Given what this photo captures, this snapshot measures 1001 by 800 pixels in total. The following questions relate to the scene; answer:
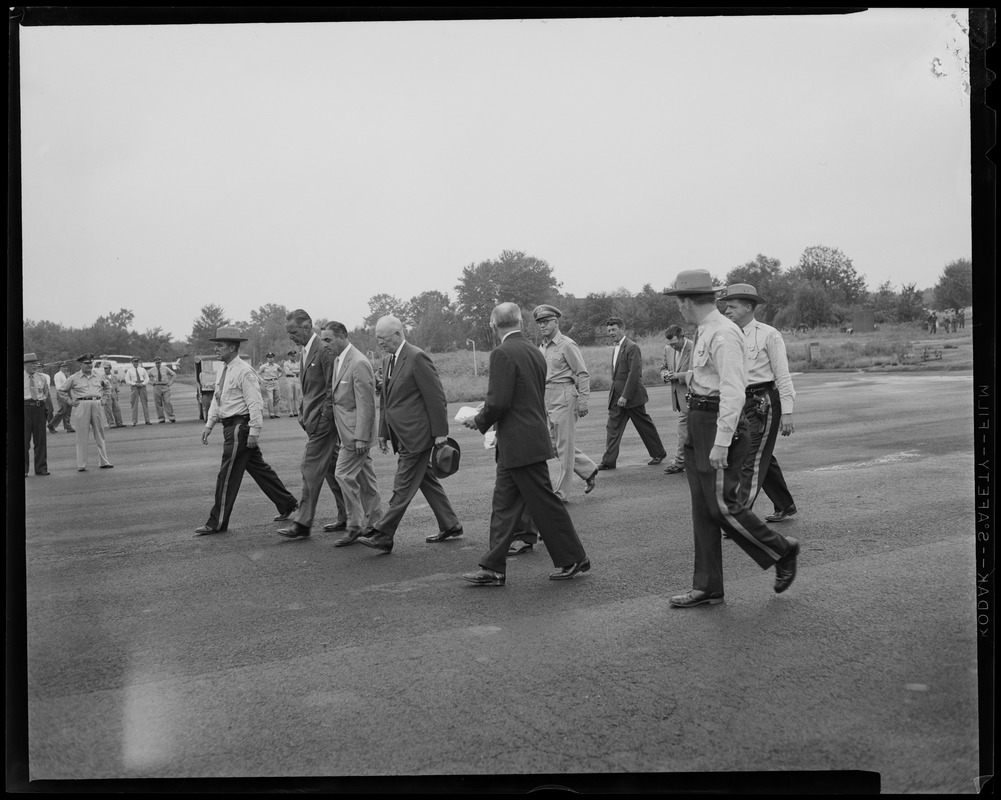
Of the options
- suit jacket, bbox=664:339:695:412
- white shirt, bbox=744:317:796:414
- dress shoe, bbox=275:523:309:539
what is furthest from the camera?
suit jacket, bbox=664:339:695:412

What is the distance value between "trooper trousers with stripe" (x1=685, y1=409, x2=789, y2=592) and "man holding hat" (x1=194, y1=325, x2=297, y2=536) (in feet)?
14.2

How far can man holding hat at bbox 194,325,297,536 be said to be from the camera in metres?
7.86

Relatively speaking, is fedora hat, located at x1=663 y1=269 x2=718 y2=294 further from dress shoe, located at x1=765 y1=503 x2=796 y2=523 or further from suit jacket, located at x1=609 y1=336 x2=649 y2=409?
suit jacket, located at x1=609 y1=336 x2=649 y2=409

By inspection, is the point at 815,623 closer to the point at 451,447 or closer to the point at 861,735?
the point at 861,735

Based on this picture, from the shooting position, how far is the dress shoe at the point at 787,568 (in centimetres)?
525

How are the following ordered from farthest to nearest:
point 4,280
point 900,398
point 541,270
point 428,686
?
point 900,398, point 541,270, point 428,686, point 4,280

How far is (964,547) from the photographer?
21.0 feet

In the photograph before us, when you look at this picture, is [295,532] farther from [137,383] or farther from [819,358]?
[819,358]

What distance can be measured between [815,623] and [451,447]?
311cm

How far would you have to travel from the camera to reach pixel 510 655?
178 inches

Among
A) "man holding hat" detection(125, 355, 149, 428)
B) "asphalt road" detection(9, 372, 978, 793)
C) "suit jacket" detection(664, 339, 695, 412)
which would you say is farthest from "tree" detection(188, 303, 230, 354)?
"man holding hat" detection(125, 355, 149, 428)

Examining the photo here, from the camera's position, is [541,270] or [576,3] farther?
[541,270]

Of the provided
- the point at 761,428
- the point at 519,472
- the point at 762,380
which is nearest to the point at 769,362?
the point at 762,380

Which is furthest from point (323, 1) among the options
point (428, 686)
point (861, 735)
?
point (861, 735)
